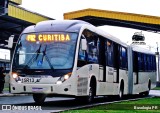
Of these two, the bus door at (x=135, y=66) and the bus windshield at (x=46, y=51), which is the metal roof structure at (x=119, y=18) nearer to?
the bus door at (x=135, y=66)

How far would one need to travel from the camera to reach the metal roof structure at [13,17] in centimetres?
2681

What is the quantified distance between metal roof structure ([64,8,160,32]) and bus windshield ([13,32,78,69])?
2355 centimetres

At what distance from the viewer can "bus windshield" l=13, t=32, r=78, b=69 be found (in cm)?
1310

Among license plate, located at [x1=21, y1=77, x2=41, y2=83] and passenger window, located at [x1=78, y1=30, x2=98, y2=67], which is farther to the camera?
passenger window, located at [x1=78, y1=30, x2=98, y2=67]

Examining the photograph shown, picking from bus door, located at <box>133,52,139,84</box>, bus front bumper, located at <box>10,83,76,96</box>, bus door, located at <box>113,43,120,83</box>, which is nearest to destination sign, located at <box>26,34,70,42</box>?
bus front bumper, located at <box>10,83,76,96</box>

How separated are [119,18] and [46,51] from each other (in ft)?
82.1

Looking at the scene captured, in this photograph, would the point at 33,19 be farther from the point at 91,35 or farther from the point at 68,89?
the point at 68,89

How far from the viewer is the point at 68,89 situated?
12852 mm

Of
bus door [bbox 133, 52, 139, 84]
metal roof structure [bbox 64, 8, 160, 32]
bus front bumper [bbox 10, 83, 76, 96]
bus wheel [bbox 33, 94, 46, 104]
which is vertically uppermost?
metal roof structure [bbox 64, 8, 160, 32]

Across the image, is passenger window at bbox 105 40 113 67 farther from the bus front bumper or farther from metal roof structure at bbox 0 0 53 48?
metal roof structure at bbox 0 0 53 48

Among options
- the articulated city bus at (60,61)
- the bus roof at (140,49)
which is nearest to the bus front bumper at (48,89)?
the articulated city bus at (60,61)

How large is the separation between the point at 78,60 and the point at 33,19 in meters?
19.1

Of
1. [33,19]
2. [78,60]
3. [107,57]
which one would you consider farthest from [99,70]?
[33,19]

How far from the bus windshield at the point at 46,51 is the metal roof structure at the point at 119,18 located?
23.6 m
